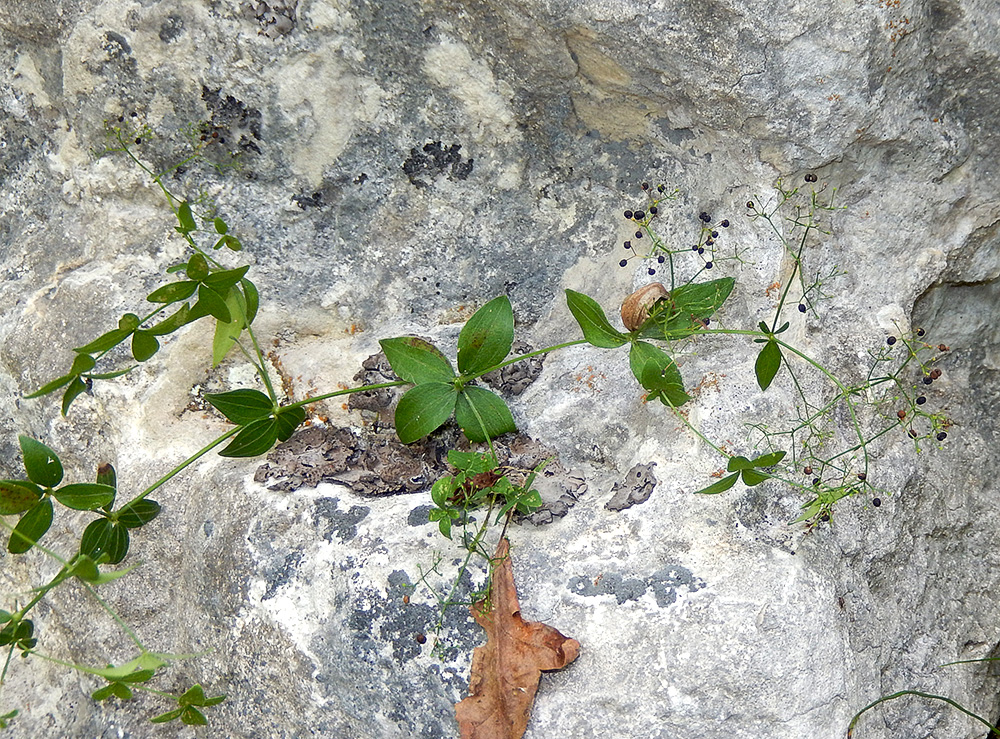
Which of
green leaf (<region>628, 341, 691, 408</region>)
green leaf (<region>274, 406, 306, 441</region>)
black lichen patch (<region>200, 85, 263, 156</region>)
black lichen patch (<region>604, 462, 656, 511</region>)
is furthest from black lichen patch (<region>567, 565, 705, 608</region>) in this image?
black lichen patch (<region>200, 85, 263, 156</region>)

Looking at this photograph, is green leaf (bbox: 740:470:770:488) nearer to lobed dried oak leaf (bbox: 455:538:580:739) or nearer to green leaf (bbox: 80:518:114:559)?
lobed dried oak leaf (bbox: 455:538:580:739)

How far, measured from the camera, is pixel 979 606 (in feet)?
6.10

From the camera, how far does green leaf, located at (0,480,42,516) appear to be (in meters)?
1.62

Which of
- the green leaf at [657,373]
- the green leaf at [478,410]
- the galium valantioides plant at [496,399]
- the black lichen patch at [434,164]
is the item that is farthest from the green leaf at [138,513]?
the green leaf at [657,373]

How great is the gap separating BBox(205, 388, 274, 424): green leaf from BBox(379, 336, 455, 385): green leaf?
0.26 m

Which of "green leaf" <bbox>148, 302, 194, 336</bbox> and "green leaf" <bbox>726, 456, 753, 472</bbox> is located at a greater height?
"green leaf" <bbox>148, 302, 194, 336</bbox>

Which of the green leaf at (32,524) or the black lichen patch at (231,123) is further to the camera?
the black lichen patch at (231,123)

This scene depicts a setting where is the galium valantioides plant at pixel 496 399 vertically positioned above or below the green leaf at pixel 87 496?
above

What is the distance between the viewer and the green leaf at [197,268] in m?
1.60

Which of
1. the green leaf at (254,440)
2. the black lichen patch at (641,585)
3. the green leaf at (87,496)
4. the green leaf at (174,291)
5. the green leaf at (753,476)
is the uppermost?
the green leaf at (174,291)

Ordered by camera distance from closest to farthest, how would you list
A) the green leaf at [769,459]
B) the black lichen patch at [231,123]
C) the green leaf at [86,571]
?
the green leaf at [86,571] → the green leaf at [769,459] → the black lichen patch at [231,123]

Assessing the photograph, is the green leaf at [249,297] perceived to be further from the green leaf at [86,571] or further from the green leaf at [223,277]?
the green leaf at [86,571]

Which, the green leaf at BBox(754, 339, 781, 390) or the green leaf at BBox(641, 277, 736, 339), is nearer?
the green leaf at BBox(754, 339, 781, 390)

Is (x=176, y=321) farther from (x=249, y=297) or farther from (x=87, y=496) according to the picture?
(x=87, y=496)
